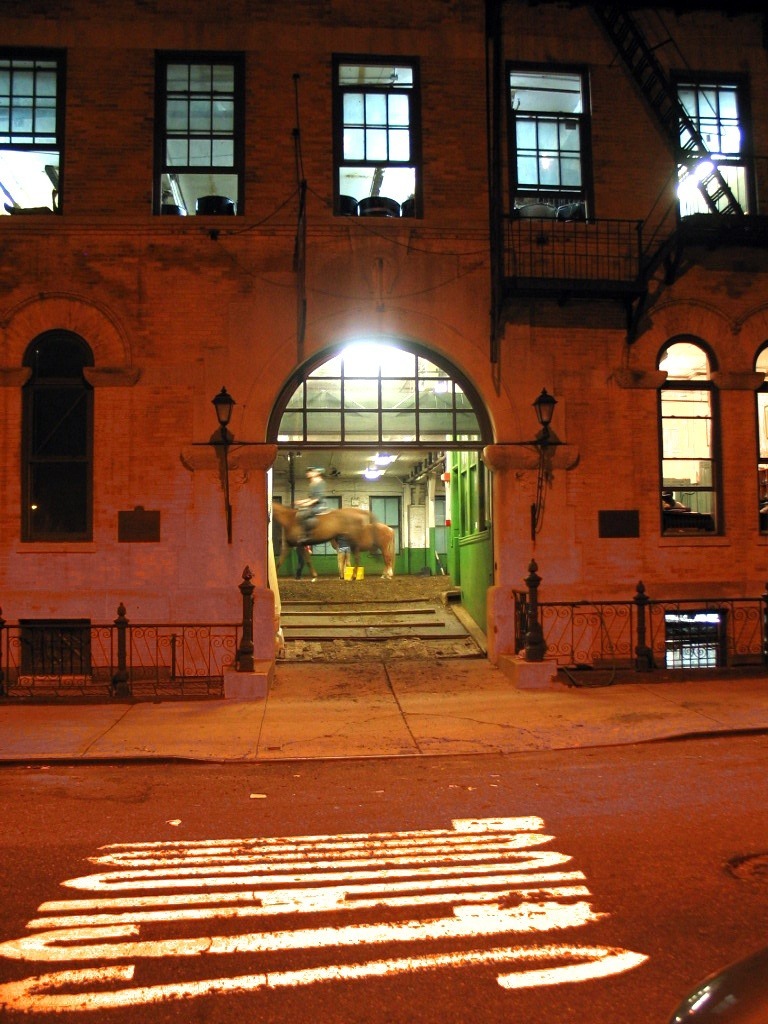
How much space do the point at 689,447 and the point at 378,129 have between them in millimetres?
7130

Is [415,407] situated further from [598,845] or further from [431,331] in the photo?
[598,845]

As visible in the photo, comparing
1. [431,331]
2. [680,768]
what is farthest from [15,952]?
[431,331]

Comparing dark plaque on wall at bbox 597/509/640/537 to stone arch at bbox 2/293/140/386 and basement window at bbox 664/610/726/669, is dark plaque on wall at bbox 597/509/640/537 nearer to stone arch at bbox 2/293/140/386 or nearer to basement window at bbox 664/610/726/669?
basement window at bbox 664/610/726/669

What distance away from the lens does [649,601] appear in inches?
459

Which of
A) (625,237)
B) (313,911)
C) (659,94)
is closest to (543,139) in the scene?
(659,94)

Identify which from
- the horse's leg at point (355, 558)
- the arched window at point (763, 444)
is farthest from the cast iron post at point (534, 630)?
the horse's leg at point (355, 558)

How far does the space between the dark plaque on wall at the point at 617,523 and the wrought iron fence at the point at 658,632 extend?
112cm

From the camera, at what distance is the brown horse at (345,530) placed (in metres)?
19.4

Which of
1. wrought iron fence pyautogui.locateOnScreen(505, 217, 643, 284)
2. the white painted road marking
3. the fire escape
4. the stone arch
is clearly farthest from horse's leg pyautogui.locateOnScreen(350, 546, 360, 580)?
the white painted road marking

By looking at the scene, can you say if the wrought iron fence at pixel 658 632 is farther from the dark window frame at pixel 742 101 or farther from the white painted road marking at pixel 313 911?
the white painted road marking at pixel 313 911

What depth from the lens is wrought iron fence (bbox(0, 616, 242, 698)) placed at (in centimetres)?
1168

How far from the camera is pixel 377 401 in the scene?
13.3 metres

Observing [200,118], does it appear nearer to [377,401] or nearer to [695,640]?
[377,401]

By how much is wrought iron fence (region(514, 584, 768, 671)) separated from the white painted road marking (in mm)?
6858
